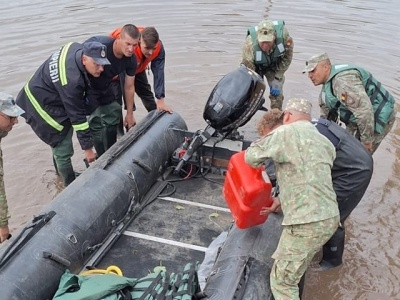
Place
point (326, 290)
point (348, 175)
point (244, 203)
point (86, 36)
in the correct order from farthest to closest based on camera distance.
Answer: point (86, 36)
point (326, 290)
point (348, 175)
point (244, 203)

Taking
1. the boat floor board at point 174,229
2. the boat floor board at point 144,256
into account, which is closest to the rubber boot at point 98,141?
the boat floor board at point 174,229

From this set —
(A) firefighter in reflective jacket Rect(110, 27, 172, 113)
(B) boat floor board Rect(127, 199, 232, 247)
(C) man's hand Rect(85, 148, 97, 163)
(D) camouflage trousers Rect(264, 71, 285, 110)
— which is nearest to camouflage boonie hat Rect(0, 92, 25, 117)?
(C) man's hand Rect(85, 148, 97, 163)

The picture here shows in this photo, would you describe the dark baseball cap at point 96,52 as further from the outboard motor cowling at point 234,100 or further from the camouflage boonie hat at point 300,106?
the camouflage boonie hat at point 300,106

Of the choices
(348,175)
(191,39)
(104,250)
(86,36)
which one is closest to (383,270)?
(348,175)

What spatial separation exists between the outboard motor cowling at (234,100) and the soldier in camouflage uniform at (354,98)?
46cm

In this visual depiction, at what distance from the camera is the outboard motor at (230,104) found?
3902 mm

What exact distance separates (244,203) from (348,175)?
77cm

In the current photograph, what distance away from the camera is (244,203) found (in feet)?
9.38

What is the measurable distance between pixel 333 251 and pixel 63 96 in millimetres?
2333

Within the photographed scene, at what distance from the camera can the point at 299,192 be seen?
2527mm

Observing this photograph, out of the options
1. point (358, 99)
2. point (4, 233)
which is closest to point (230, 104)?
point (358, 99)

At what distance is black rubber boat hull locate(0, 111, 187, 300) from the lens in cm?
265

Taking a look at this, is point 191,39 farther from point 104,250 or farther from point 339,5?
point 104,250

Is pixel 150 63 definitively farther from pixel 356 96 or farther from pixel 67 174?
pixel 356 96
